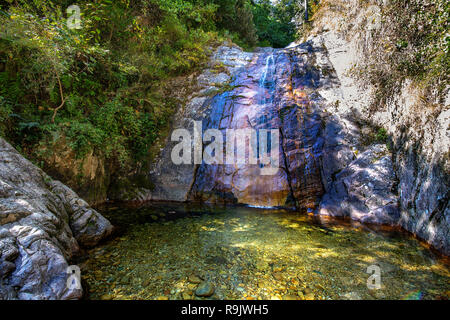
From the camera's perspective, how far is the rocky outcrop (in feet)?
6.33

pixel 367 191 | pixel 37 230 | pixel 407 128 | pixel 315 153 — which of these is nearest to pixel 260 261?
pixel 37 230

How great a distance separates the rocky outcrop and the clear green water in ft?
1.32

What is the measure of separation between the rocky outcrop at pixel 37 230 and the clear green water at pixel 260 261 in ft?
1.32

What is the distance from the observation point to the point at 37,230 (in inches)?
90.0

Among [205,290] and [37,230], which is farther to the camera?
[205,290]

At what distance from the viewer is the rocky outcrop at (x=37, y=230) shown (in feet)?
6.33

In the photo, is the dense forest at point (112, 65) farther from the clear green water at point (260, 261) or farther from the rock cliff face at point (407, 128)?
the clear green water at point (260, 261)

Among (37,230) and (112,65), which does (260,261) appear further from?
(112,65)

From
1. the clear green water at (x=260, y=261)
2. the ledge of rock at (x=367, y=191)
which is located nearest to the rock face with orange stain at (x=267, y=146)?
the ledge of rock at (x=367, y=191)

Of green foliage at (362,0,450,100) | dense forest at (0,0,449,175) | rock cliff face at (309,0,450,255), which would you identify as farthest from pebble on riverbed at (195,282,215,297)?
green foliage at (362,0,450,100)

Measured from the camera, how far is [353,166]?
5.29m

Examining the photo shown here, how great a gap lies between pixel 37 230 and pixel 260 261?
283 centimetres

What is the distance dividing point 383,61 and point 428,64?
1.39 metres

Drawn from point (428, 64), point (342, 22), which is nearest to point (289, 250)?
point (428, 64)
